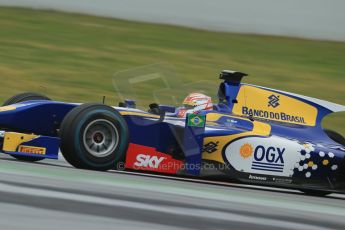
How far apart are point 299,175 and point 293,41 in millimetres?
10201

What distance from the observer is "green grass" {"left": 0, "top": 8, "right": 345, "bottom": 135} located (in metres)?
13.9

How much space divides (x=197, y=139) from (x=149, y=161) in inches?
20.5

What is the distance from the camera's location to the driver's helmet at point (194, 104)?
734cm

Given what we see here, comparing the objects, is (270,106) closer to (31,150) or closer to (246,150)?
(246,150)

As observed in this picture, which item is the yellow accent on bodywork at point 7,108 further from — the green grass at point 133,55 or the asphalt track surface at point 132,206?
the green grass at point 133,55

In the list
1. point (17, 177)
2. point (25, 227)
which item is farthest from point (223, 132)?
point (25, 227)

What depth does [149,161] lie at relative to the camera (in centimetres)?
689

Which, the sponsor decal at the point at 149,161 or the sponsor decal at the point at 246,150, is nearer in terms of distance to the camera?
the sponsor decal at the point at 149,161

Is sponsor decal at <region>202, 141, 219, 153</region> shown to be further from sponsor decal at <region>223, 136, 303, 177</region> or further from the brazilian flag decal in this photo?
the brazilian flag decal

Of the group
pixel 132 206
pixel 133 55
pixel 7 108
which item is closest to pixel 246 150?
pixel 7 108

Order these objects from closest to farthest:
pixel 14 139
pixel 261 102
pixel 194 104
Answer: pixel 14 139
pixel 194 104
pixel 261 102

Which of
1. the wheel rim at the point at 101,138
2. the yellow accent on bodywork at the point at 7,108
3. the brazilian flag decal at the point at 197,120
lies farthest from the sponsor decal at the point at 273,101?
the yellow accent on bodywork at the point at 7,108

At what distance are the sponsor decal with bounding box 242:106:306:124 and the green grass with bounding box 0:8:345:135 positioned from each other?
18.7 ft

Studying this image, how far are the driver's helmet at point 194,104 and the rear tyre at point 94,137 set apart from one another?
904mm
